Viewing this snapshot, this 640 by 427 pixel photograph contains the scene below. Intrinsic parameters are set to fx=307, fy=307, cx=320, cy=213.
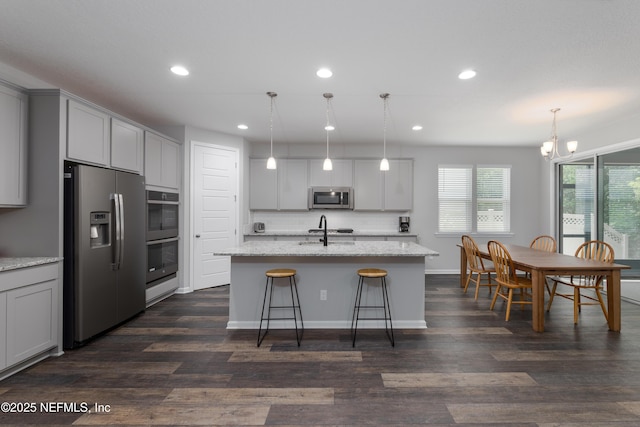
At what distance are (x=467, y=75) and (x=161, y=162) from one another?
3852 millimetres

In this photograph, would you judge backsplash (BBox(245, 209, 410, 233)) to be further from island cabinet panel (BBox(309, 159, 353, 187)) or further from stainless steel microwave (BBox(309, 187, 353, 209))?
island cabinet panel (BBox(309, 159, 353, 187))

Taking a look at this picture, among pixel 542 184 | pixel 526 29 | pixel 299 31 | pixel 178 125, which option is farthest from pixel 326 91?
pixel 542 184

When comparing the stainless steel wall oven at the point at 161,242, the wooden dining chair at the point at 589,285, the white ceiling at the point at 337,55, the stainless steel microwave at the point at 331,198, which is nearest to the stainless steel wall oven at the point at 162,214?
the stainless steel wall oven at the point at 161,242

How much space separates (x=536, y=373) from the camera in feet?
7.86

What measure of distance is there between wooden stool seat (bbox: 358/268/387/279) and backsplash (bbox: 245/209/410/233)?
284cm

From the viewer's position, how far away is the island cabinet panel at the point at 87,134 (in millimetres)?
2783

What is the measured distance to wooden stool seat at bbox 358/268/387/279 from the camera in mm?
2990

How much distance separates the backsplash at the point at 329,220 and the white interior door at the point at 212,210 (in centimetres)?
87

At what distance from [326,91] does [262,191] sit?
2.85 meters

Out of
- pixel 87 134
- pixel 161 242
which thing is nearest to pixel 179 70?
pixel 87 134

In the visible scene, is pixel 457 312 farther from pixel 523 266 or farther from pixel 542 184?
pixel 542 184

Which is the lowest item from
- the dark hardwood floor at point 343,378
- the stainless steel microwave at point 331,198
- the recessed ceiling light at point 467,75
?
the dark hardwood floor at point 343,378

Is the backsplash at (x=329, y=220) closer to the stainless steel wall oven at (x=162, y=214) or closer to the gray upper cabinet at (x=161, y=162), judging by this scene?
the stainless steel wall oven at (x=162, y=214)

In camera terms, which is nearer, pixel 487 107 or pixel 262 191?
pixel 487 107
